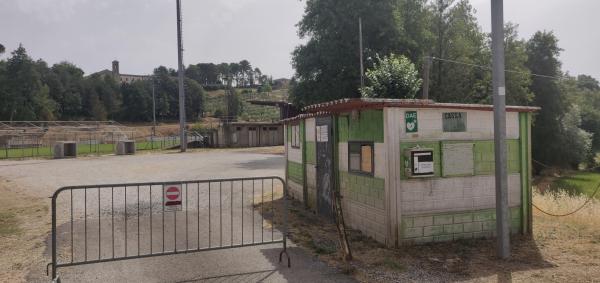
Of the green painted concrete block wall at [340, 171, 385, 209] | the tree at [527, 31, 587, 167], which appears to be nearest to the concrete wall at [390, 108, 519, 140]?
the green painted concrete block wall at [340, 171, 385, 209]

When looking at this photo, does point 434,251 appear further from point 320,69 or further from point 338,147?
point 320,69

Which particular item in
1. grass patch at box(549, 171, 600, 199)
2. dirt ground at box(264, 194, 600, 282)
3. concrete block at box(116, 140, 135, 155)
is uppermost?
concrete block at box(116, 140, 135, 155)

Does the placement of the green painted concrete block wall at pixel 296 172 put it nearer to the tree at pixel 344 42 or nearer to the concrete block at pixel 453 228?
the concrete block at pixel 453 228

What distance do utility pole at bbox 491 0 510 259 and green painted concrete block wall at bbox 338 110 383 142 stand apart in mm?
1731

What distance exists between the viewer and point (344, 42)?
1191 inches

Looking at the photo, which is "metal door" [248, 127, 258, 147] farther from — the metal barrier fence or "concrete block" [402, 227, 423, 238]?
"concrete block" [402, 227, 423, 238]

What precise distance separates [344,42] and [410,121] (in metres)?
24.2

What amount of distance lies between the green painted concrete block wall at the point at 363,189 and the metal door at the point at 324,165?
454mm

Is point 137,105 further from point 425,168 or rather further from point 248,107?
point 425,168

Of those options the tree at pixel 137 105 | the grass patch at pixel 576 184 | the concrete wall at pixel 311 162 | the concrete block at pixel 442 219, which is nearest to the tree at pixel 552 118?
the grass patch at pixel 576 184

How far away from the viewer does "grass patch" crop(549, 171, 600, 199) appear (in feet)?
89.8

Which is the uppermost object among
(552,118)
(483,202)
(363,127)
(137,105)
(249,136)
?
(137,105)

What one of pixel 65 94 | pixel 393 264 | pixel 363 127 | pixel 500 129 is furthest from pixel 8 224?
pixel 65 94

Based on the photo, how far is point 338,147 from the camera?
8.79 m
